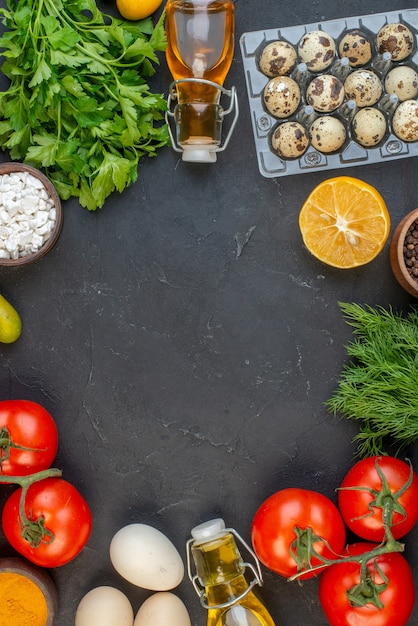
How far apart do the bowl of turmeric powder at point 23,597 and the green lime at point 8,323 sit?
46 cm

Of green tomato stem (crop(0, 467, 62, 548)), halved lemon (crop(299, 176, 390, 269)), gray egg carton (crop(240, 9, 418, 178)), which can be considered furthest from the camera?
→ gray egg carton (crop(240, 9, 418, 178))

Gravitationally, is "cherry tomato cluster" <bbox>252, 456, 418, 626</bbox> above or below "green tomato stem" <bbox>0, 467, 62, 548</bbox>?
below

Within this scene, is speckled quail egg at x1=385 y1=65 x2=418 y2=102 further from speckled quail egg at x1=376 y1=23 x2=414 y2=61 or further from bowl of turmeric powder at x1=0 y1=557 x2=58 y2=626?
bowl of turmeric powder at x1=0 y1=557 x2=58 y2=626

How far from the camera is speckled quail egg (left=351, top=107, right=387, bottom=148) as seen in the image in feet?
4.54

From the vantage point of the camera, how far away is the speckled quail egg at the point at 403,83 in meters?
1.39

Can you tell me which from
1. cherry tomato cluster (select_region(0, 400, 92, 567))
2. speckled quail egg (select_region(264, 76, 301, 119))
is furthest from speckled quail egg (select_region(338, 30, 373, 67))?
cherry tomato cluster (select_region(0, 400, 92, 567))

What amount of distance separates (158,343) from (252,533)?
17.5 inches

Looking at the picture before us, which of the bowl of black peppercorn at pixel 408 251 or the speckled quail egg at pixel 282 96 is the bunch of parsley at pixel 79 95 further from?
the bowl of black peppercorn at pixel 408 251

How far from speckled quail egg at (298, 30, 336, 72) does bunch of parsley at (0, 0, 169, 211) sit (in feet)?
0.99

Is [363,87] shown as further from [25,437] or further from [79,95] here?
[25,437]

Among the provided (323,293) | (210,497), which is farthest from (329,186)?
(210,497)

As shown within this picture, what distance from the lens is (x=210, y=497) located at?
57.6 inches

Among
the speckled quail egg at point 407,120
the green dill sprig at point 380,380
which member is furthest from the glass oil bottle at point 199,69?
the green dill sprig at point 380,380

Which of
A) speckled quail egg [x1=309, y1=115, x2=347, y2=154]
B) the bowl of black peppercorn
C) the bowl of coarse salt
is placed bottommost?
the bowl of black peppercorn
